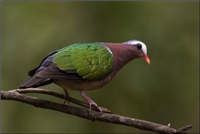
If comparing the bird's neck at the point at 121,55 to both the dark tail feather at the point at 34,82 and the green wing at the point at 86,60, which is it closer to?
the green wing at the point at 86,60

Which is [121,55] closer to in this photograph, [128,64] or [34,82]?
[34,82]

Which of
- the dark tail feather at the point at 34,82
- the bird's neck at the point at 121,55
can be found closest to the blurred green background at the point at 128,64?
the bird's neck at the point at 121,55

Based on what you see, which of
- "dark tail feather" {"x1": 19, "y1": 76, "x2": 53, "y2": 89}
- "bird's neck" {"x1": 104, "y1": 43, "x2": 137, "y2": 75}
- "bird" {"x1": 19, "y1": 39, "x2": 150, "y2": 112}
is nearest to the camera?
"dark tail feather" {"x1": 19, "y1": 76, "x2": 53, "y2": 89}

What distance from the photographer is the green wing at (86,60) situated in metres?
2.94

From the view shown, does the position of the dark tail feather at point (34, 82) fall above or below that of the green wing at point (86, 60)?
below

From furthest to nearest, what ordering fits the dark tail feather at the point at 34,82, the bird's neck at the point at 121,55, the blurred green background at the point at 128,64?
the blurred green background at the point at 128,64, the bird's neck at the point at 121,55, the dark tail feather at the point at 34,82

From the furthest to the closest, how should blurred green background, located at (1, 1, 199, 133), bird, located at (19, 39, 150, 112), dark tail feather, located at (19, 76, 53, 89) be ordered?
blurred green background, located at (1, 1, 199, 133), bird, located at (19, 39, 150, 112), dark tail feather, located at (19, 76, 53, 89)

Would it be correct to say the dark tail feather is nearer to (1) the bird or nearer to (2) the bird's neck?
(1) the bird

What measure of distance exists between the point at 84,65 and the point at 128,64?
7.48 ft

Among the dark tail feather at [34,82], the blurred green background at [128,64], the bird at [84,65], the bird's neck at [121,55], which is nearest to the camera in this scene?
the dark tail feather at [34,82]

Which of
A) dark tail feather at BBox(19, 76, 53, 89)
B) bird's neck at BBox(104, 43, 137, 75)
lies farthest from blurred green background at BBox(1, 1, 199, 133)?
dark tail feather at BBox(19, 76, 53, 89)

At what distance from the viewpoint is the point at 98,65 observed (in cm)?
305

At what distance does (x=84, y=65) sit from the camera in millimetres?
3008

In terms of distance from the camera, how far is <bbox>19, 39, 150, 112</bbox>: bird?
2.86 m
